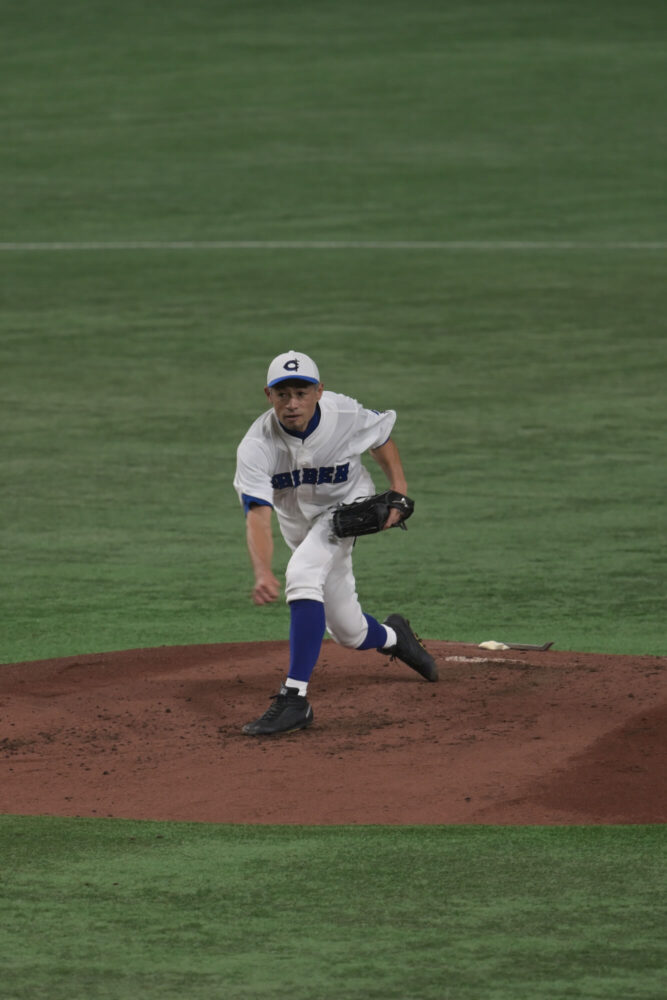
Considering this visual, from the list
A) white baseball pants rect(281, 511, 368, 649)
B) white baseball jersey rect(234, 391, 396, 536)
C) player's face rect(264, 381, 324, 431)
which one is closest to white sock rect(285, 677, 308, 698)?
white baseball pants rect(281, 511, 368, 649)

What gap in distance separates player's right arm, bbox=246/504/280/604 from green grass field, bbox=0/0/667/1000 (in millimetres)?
1025

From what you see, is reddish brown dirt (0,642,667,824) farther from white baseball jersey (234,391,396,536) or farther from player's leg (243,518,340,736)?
white baseball jersey (234,391,396,536)

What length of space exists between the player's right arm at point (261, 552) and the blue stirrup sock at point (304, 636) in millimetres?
311

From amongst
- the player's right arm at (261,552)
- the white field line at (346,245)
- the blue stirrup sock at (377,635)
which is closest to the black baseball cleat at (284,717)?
the player's right arm at (261,552)

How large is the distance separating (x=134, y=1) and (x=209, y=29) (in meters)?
3.15

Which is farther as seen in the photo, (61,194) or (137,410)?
(61,194)

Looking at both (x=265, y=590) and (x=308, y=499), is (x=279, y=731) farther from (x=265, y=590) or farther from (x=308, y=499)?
(x=308, y=499)

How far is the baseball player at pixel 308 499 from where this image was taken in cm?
714

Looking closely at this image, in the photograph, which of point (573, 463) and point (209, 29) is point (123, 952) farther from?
point (209, 29)

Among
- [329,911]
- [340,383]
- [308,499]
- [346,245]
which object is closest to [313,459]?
[308,499]

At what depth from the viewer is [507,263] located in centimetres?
2112

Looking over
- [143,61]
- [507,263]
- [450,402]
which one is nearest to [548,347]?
[450,402]

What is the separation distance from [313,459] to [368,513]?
0.32 m

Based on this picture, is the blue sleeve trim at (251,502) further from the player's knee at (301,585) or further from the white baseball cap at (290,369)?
the white baseball cap at (290,369)
